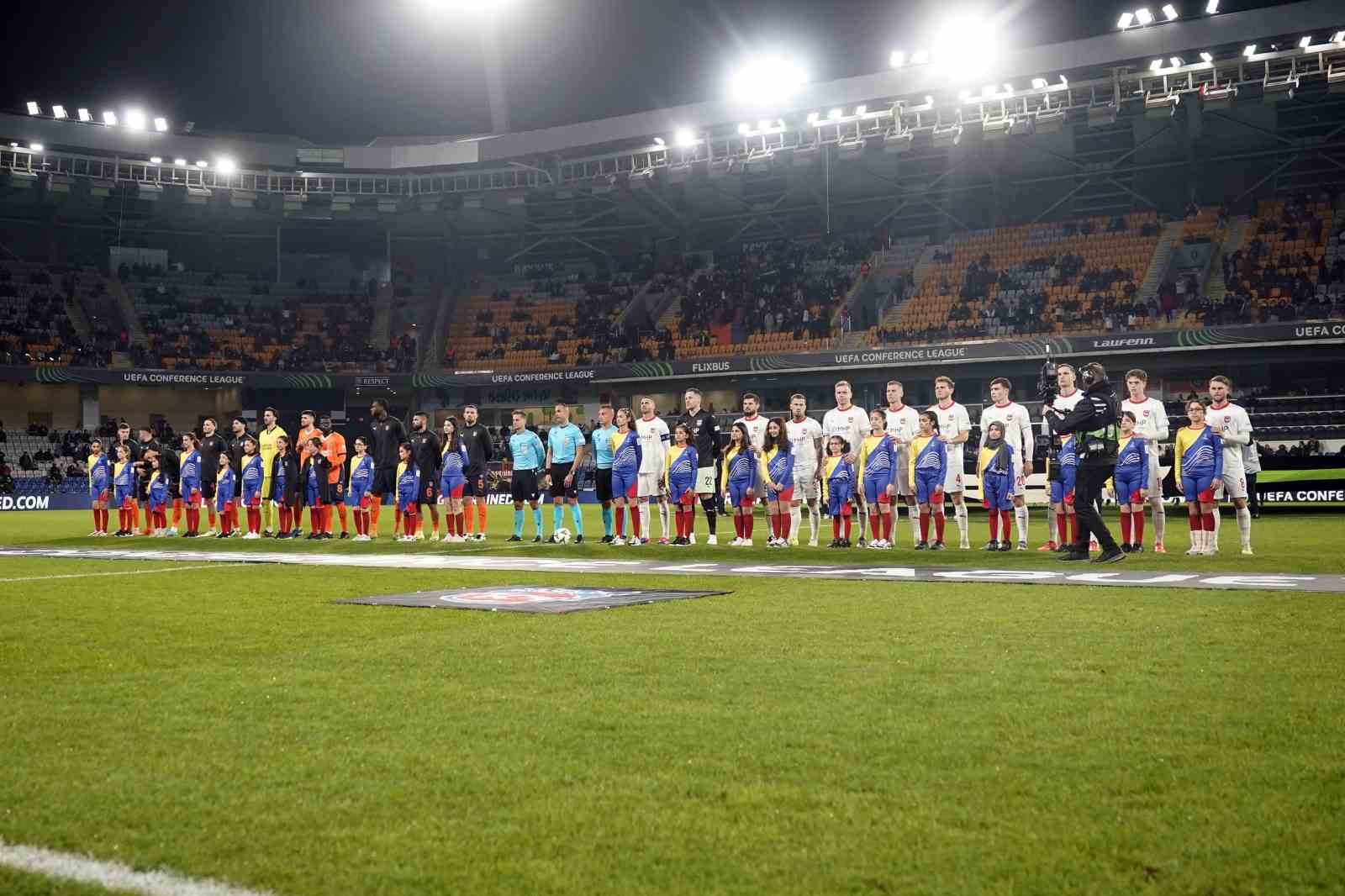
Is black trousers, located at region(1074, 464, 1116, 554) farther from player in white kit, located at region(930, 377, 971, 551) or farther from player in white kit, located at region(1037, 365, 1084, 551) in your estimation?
player in white kit, located at region(930, 377, 971, 551)

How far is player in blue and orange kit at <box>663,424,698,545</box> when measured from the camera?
17.0 metres

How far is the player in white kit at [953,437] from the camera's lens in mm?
15672

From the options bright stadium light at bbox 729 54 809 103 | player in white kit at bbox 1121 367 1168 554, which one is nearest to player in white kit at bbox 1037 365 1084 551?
player in white kit at bbox 1121 367 1168 554

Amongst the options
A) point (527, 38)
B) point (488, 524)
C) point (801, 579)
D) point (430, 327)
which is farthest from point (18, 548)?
point (430, 327)

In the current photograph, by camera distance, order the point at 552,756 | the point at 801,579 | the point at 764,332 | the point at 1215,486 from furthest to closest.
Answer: the point at 764,332 < the point at 1215,486 < the point at 801,579 < the point at 552,756

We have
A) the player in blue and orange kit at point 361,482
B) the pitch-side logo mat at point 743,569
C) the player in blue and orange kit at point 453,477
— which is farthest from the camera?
the player in blue and orange kit at point 361,482

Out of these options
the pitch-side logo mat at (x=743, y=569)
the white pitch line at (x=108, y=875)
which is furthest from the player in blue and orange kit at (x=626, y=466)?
the white pitch line at (x=108, y=875)

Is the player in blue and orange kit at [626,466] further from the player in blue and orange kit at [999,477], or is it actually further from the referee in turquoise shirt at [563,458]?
the player in blue and orange kit at [999,477]

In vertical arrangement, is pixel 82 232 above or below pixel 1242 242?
above

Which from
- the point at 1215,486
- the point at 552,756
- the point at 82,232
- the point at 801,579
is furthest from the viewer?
the point at 82,232

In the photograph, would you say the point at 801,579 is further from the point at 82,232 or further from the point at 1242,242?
the point at 82,232

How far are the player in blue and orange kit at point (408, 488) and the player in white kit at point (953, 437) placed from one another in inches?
345

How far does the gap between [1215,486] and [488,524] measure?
651 inches

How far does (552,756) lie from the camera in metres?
4.25
